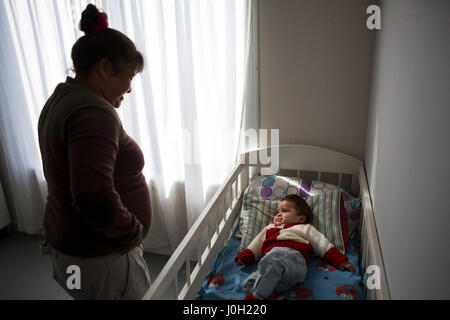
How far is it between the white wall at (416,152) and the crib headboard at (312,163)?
675 mm

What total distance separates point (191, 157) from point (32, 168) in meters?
1.31

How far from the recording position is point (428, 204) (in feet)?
2.55

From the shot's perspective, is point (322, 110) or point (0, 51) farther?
point (0, 51)

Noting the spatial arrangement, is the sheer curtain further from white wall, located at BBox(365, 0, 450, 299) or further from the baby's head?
white wall, located at BBox(365, 0, 450, 299)

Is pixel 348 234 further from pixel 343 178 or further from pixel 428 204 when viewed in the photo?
pixel 428 204

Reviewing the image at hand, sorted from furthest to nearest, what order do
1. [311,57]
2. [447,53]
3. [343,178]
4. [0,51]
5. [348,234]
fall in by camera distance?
[0,51], [343,178], [311,57], [348,234], [447,53]

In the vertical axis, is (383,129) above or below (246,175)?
above

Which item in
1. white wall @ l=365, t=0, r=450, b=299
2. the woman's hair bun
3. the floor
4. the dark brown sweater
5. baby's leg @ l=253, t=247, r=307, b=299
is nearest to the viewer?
white wall @ l=365, t=0, r=450, b=299

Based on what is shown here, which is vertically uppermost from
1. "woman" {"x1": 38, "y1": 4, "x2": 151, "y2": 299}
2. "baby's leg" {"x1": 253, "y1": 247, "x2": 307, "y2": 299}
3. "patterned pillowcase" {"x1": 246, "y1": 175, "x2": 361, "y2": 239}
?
"woman" {"x1": 38, "y1": 4, "x2": 151, "y2": 299}

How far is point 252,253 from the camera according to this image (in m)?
1.62

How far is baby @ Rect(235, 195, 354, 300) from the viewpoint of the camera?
1393 mm

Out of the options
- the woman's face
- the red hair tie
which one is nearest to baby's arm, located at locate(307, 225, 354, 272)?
the woman's face

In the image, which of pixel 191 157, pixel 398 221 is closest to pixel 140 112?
pixel 191 157

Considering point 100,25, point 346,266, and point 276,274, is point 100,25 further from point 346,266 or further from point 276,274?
point 346,266
